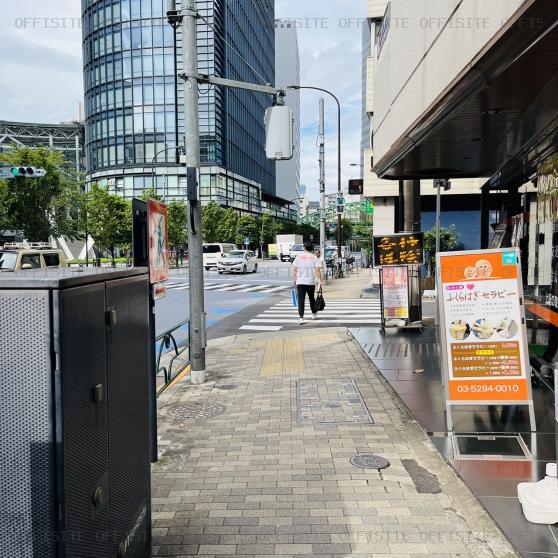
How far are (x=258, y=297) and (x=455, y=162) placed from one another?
12.4 m

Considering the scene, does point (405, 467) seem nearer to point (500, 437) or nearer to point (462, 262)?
point (500, 437)

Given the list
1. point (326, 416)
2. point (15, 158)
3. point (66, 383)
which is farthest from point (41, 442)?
point (15, 158)

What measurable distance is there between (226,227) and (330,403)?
60.2m

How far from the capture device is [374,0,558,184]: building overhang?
4.35m

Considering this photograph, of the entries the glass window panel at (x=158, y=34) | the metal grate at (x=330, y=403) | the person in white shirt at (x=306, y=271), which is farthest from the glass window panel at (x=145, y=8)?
the metal grate at (x=330, y=403)

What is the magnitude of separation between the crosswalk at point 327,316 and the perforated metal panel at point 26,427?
36.6 feet

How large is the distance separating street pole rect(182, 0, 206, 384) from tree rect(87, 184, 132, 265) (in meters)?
38.0

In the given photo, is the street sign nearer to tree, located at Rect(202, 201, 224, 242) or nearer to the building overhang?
the building overhang

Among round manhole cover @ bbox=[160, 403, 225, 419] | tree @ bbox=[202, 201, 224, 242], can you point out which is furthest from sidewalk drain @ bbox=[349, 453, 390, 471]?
tree @ bbox=[202, 201, 224, 242]

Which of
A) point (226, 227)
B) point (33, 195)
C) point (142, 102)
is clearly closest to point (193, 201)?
point (33, 195)

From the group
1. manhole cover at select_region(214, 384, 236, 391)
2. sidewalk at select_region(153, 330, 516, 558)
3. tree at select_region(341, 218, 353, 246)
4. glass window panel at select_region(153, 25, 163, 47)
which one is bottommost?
sidewalk at select_region(153, 330, 516, 558)

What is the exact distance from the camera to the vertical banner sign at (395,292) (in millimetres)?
11406

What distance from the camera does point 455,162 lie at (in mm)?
10008

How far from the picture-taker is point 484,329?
536 cm
